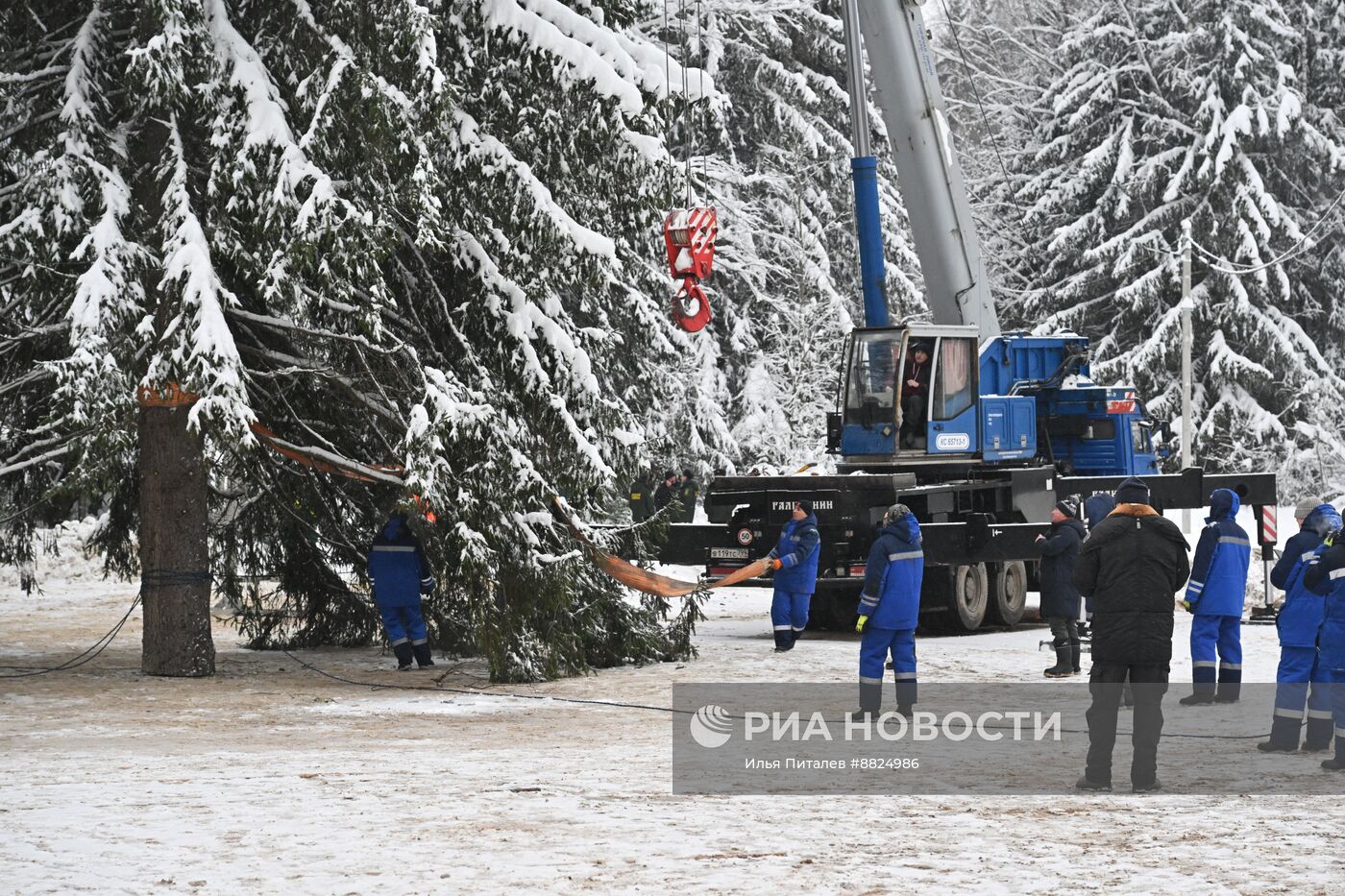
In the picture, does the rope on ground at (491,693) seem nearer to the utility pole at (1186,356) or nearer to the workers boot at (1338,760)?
the workers boot at (1338,760)

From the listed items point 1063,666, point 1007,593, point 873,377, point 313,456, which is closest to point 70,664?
point 313,456

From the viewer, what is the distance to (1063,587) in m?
14.1

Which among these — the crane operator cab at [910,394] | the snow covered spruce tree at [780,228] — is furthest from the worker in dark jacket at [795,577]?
the snow covered spruce tree at [780,228]

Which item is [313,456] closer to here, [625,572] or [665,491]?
[625,572]

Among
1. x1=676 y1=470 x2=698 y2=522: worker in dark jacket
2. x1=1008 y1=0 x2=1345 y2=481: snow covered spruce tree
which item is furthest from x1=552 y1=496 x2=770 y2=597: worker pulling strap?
x1=1008 y1=0 x2=1345 y2=481: snow covered spruce tree

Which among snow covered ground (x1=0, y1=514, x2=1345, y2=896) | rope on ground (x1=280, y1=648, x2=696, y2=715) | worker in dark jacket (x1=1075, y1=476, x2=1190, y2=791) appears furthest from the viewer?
rope on ground (x1=280, y1=648, x2=696, y2=715)

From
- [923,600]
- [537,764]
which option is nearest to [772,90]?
[923,600]

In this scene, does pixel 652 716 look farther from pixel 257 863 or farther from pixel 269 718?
pixel 257 863

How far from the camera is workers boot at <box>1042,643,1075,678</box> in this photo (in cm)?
1414

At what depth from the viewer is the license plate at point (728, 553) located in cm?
1827

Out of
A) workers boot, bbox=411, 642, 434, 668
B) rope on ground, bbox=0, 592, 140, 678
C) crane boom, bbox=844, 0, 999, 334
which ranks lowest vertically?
rope on ground, bbox=0, 592, 140, 678

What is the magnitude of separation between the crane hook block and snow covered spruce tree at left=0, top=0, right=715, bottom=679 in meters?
0.34

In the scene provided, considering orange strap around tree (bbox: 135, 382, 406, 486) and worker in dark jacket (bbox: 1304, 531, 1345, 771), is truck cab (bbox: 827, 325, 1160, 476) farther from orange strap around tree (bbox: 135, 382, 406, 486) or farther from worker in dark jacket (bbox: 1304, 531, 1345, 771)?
worker in dark jacket (bbox: 1304, 531, 1345, 771)

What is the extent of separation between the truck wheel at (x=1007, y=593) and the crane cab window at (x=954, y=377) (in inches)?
74.4
